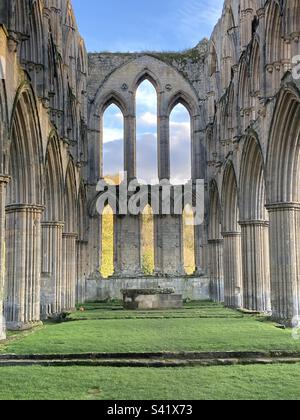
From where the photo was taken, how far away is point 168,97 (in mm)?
29859

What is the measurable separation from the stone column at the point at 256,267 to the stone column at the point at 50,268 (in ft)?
22.4

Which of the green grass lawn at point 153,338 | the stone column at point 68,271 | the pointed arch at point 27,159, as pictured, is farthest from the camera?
the stone column at point 68,271

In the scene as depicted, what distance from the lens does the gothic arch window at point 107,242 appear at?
2906 cm

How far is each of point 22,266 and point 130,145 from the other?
51.0 feet

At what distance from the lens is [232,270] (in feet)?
78.6

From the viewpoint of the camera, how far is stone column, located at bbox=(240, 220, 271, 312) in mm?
20172

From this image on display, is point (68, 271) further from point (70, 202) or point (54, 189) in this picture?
point (54, 189)

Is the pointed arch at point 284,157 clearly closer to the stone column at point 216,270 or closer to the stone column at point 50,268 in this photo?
the stone column at point 50,268

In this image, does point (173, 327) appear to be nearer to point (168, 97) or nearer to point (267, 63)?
point (267, 63)

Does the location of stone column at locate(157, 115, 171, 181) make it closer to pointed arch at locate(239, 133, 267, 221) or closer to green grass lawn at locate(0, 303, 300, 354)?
pointed arch at locate(239, 133, 267, 221)

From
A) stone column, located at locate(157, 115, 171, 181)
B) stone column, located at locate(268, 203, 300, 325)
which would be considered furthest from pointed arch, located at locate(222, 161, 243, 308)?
stone column, located at locate(268, 203, 300, 325)

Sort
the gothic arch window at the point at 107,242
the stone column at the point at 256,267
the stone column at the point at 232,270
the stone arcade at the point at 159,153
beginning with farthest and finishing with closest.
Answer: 1. the gothic arch window at the point at 107,242
2. the stone column at the point at 232,270
3. the stone column at the point at 256,267
4. the stone arcade at the point at 159,153

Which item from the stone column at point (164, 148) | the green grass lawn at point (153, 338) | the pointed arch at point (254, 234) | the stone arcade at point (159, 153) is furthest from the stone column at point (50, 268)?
the stone column at point (164, 148)

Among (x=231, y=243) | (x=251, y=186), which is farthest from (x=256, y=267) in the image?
(x=231, y=243)
